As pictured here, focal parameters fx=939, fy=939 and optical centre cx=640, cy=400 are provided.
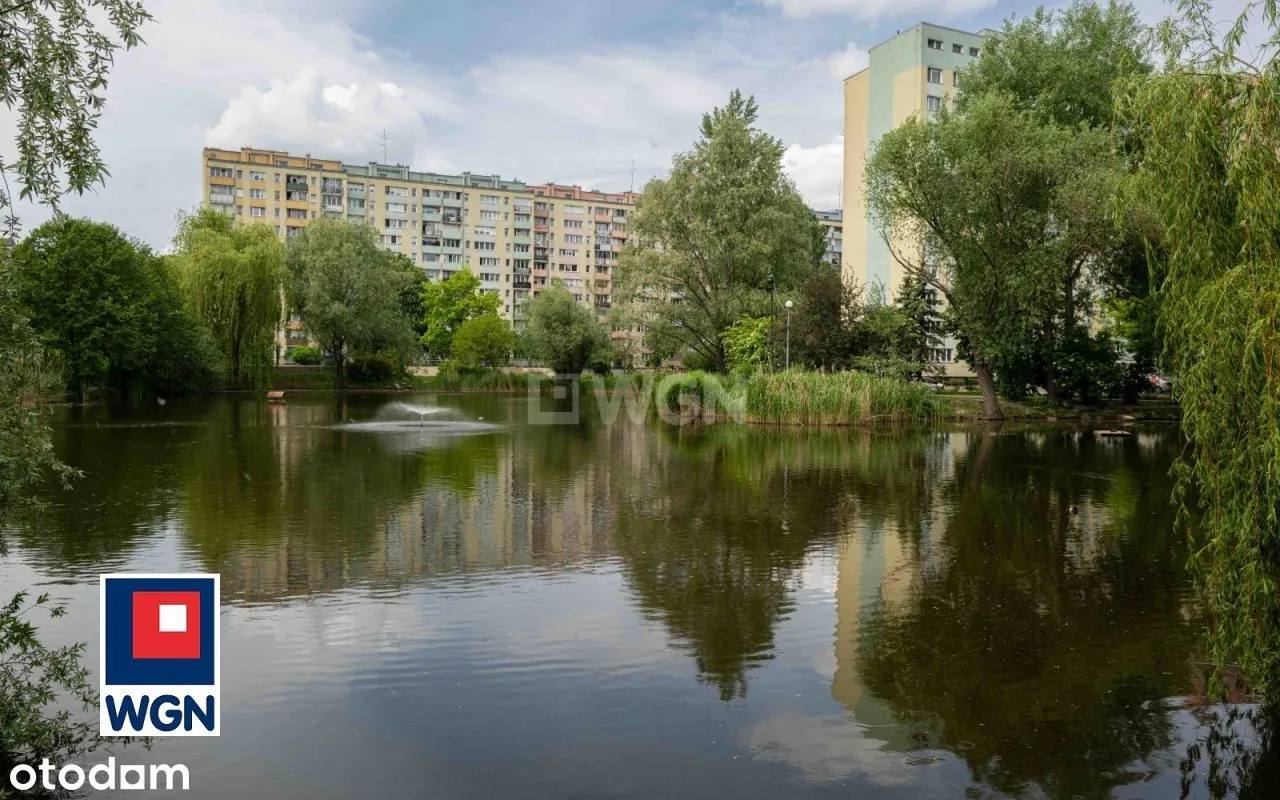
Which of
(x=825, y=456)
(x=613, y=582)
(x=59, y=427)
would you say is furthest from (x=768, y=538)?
(x=59, y=427)

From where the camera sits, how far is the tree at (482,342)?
75.5 m

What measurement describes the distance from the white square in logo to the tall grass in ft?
87.1

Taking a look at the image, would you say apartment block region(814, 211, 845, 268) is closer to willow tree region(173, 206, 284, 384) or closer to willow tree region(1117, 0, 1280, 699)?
willow tree region(173, 206, 284, 384)

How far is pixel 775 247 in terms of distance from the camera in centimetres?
4422

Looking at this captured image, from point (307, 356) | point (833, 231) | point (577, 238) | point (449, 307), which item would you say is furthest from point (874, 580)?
point (833, 231)

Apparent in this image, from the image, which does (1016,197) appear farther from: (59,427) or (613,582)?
→ (59,427)

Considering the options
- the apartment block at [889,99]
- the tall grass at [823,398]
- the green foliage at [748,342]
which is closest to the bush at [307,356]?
the apartment block at [889,99]

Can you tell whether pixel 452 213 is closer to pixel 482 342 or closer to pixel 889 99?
pixel 482 342

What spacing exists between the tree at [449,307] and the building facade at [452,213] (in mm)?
13756

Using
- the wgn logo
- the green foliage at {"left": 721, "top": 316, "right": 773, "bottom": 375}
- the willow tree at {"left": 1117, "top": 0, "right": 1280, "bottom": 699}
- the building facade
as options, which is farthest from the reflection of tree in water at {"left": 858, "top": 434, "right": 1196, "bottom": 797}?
the building facade

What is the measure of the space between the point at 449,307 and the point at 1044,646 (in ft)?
281

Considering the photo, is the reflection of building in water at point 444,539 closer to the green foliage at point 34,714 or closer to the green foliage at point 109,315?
the green foliage at point 34,714

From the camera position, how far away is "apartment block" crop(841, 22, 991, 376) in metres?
62.9

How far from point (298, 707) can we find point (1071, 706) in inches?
200
